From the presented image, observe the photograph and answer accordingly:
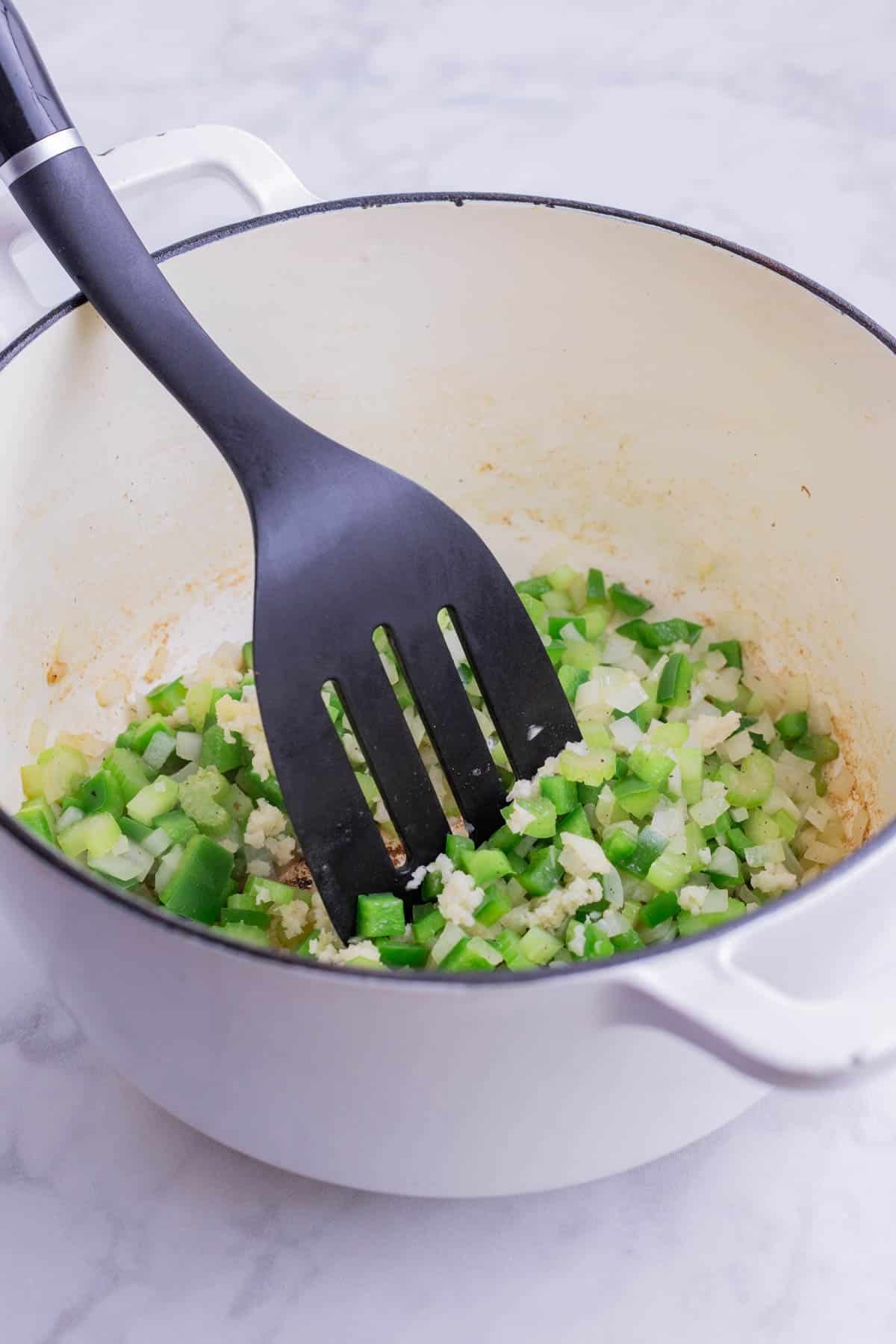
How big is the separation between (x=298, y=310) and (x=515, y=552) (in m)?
0.37

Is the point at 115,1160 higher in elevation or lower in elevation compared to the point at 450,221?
lower

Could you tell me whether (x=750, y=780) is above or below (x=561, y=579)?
below

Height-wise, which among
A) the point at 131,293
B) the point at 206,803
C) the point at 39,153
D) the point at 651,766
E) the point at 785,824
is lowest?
the point at 785,824

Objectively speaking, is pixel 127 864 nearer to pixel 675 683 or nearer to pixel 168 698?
pixel 168 698

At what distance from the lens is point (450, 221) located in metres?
1.36

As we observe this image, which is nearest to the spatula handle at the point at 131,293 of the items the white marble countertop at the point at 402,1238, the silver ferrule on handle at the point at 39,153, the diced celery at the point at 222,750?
the silver ferrule on handle at the point at 39,153

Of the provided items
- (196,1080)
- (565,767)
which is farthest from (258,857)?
(196,1080)

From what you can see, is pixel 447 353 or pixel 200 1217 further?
pixel 447 353

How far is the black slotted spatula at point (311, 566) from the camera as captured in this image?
116 centimetres

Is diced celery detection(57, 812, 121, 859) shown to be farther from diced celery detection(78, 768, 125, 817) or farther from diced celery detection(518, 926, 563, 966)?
diced celery detection(518, 926, 563, 966)

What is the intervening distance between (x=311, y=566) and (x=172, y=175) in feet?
1.31

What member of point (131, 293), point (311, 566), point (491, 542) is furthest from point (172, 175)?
point (491, 542)

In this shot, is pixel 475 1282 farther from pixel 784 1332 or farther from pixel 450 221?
pixel 450 221

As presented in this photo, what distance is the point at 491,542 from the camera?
1599mm
